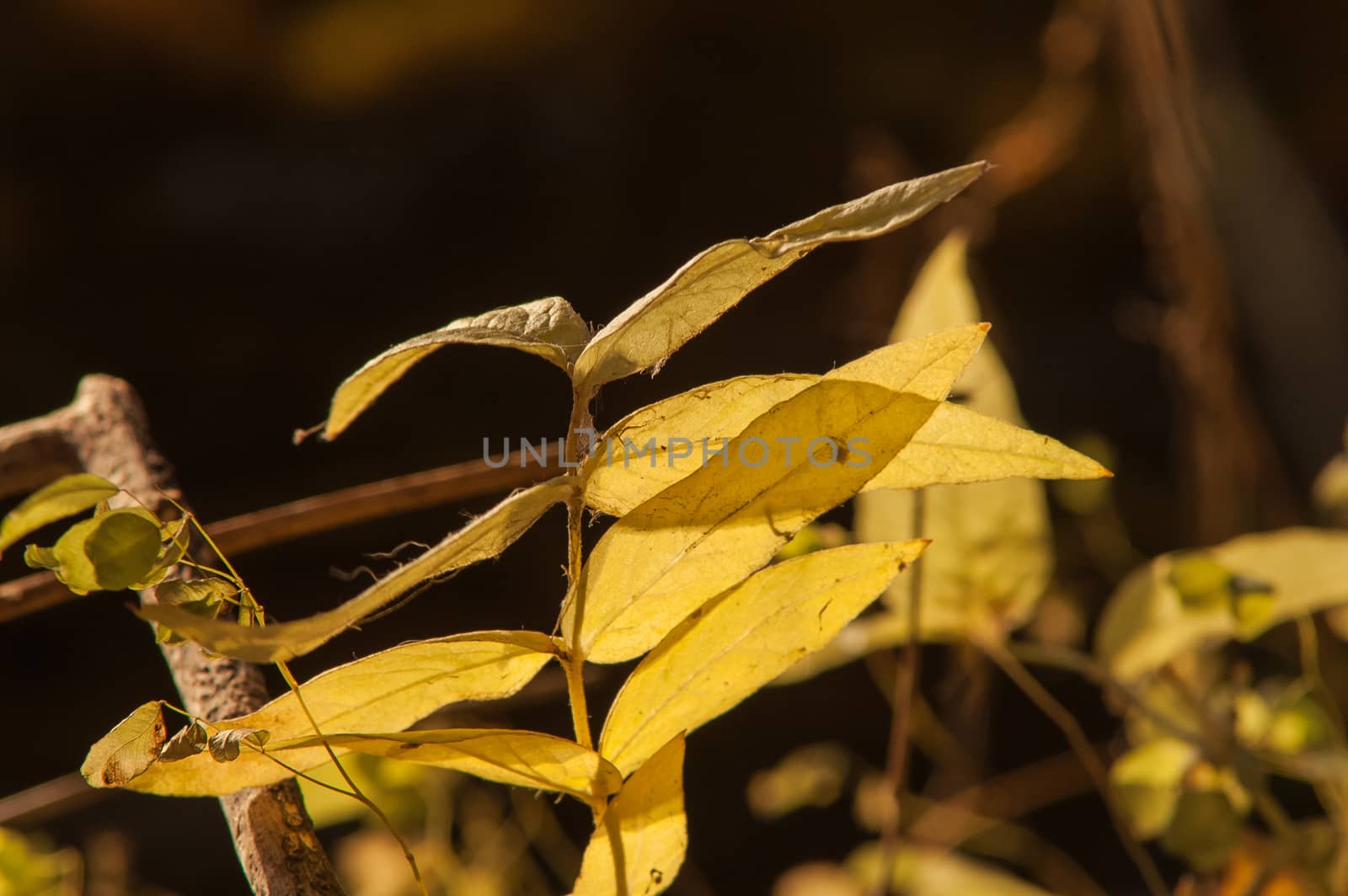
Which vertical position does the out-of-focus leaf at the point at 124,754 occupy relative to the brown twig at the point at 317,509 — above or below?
below

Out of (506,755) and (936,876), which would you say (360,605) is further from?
(936,876)

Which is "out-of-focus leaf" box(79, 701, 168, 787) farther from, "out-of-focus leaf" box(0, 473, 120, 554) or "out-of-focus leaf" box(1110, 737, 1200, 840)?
"out-of-focus leaf" box(1110, 737, 1200, 840)

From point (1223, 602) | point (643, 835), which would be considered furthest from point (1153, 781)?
point (643, 835)

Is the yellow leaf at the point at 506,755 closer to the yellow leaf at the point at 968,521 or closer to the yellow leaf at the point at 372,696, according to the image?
the yellow leaf at the point at 372,696

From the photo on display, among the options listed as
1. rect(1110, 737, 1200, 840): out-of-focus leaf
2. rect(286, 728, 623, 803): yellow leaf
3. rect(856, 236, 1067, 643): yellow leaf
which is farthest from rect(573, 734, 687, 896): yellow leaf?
rect(1110, 737, 1200, 840): out-of-focus leaf

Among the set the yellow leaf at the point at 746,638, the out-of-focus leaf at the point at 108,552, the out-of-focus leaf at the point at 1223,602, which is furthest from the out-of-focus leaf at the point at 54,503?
the out-of-focus leaf at the point at 1223,602

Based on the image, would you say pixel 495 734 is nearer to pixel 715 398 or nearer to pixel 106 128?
pixel 715 398

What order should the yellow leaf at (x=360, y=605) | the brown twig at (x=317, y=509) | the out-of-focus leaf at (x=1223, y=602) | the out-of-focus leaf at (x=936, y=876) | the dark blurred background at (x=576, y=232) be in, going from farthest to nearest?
the dark blurred background at (x=576, y=232) → the out-of-focus leaf at (x=936, y=876) → the out-of-focus leaf at (x=1223, y=602) → the brown twig at (x=317, y=509) → the yellow leaf at (x=360, y=605)
